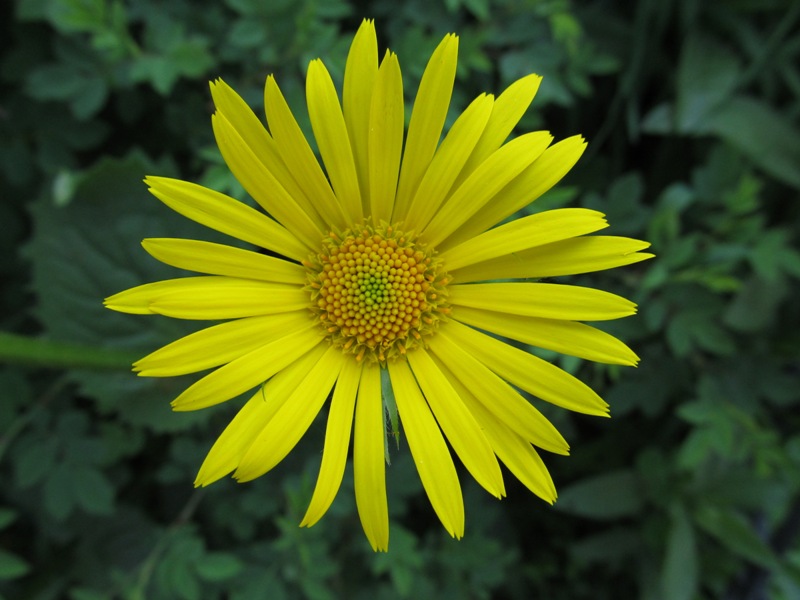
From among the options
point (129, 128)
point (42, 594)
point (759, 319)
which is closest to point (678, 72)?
point (759, 319)

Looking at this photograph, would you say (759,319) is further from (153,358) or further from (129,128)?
(129,128)

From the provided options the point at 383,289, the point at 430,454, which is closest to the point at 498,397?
the point at 430,454

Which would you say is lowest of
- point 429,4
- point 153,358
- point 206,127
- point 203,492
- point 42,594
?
point 42,594

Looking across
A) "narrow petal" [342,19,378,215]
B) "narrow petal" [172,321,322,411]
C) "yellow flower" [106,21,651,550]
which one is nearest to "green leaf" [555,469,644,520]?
"yellow flower" [106,21,651,550]

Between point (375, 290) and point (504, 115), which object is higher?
point (504, 115)

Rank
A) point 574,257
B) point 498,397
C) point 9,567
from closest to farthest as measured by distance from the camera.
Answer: point 574,257, point 498,397, point 9,567

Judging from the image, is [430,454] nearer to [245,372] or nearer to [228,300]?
[245,372]
